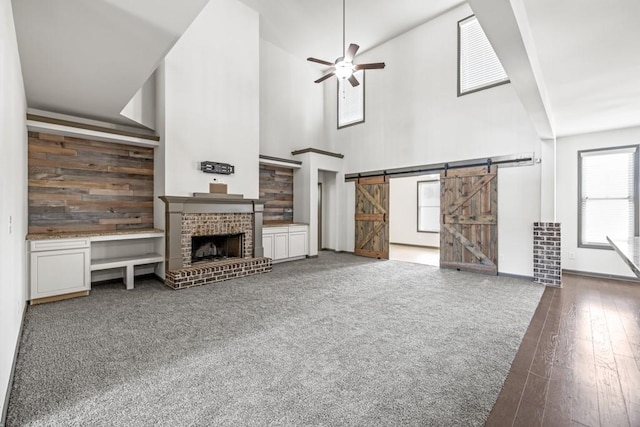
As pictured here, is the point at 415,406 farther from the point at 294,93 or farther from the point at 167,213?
the point at 294,93

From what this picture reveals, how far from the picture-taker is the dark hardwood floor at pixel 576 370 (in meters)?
1.82

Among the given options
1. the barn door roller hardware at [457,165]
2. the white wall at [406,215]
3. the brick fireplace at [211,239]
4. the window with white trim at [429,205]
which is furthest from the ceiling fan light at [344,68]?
the window with white trim at [429,205]

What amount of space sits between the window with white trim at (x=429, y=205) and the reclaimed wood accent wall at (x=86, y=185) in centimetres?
795

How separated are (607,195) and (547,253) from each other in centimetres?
172

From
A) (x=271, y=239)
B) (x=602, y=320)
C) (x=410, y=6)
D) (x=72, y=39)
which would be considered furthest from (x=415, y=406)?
(x=410, y=6)

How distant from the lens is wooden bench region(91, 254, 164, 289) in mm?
4398

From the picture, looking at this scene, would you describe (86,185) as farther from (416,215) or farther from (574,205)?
(416,215)

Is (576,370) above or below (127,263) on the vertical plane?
below

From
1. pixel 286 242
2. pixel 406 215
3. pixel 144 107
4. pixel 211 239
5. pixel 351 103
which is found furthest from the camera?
pixel 406 215

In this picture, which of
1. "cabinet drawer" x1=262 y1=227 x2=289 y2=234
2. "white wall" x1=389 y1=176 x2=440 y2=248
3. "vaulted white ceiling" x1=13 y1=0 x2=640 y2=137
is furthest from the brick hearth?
"white wall" x1=389 y1=176 x2=440 y2=248

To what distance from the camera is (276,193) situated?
770 centimetres

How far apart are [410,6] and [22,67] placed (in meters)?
6.54

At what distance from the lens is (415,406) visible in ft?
6.12

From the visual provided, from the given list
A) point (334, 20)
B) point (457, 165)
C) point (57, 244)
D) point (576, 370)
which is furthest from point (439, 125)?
point (57, 244)
